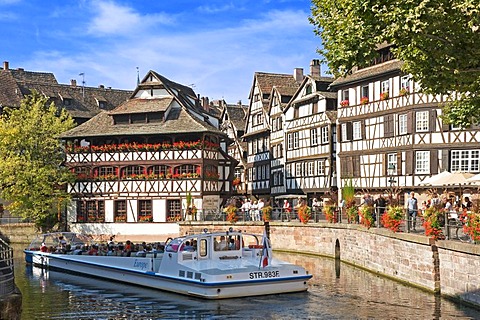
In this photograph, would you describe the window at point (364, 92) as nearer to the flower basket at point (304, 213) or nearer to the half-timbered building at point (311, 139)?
the half-timbered building at point (311, 139)

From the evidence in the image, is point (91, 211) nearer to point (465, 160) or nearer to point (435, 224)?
point (465, 160)

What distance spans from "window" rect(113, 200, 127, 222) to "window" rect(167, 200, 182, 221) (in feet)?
11.3

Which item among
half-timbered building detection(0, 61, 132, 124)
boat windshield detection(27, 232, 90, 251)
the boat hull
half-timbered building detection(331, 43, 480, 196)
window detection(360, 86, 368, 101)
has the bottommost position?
the boat hull

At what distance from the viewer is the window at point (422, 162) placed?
39.2 m

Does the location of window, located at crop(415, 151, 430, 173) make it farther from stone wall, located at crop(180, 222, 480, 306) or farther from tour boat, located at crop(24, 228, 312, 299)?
tour boat, located at crop(24, 228, 312, 299)

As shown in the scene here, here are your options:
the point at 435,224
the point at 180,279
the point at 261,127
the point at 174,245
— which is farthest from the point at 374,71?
the point at 180,279

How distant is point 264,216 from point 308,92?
12.3 metres

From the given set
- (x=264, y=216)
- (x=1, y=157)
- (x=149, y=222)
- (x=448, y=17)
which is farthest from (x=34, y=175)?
(x=448, y=17)

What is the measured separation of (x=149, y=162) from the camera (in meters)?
50.0

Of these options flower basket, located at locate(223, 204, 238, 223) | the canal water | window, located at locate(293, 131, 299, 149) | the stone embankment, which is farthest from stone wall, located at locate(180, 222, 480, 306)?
window, located at locate(293, 131, 299, 149)

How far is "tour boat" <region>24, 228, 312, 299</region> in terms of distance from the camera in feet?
80.4

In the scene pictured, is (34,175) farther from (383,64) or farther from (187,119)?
(383,64)

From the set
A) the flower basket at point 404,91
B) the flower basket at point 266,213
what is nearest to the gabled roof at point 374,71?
the flower basket at point 404,91

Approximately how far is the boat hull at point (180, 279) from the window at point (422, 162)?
1625 cm
